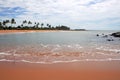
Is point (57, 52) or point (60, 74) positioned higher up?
point (60, 74)

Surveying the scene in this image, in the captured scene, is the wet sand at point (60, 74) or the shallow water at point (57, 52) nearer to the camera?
the wet sand at point (60, 74)

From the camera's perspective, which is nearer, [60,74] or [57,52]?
[60,74]

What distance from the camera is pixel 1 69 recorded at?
7336mm

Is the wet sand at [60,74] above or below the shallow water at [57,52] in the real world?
above

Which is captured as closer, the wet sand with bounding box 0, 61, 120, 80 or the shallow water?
the wet sand with bounding box 0, 61, 120, 80

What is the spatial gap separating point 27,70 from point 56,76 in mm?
1506

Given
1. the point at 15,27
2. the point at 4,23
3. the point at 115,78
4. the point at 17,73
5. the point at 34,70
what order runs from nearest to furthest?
the point at 115,78 → the point at 17,73 → the point at 34,70 → the point at 4,23 → the point at 15,27

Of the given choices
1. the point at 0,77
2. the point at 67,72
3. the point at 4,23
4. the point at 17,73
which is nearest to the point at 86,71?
the point at 67,72

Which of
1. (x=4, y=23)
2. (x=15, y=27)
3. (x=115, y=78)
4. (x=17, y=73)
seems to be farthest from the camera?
(x=15, y=27)

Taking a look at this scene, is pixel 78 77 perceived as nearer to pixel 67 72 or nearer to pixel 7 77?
pixel 67 72

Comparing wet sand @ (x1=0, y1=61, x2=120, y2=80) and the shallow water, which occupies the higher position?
wet sand @ (x1=0, y1=61, x2=120, y2=80)

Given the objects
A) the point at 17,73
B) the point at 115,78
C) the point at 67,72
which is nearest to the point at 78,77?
the point at 67,72

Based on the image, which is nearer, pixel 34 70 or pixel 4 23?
pixel 34 70

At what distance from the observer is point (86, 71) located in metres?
7.07
